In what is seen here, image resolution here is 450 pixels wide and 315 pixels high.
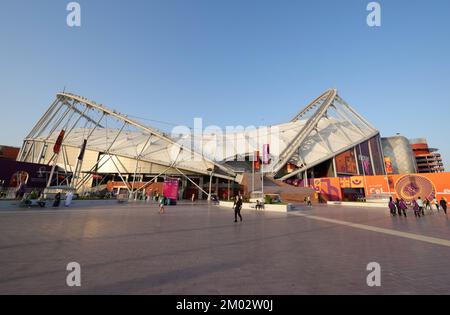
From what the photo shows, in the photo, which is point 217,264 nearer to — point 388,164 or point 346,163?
point 346,163

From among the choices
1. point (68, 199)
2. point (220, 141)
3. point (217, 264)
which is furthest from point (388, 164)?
point (68, 199)

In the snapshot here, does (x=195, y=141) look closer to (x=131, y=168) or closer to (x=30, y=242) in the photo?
(x=131, y=168)

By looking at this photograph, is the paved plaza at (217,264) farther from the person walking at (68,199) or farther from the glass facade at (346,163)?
the glass facade at (346,163)

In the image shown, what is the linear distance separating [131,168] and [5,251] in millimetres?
46747

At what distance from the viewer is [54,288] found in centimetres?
383

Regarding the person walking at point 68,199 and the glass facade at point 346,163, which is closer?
the person walking at point 68,199

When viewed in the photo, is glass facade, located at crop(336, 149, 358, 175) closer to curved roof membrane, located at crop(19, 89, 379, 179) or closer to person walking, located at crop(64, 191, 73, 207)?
curved roof membrane, located at crop(19, 89, 379, 179)

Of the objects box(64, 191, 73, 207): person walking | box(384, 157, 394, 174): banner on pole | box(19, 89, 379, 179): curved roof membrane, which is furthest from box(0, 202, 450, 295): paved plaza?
box(384, 157, 394, 174): banner on pole

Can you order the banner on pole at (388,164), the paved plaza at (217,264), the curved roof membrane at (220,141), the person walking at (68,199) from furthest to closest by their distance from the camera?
the banner on pole at (388,164), the curved roof membrane at (220,141), the person walking at (68,199), the paved plaza at (217,264)

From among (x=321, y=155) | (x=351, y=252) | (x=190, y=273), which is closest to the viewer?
(x=190, y=273)

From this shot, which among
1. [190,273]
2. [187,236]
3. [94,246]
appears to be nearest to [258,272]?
[190,273]

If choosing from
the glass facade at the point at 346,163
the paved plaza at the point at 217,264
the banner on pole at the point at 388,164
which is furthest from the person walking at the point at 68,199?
the banner on pole at the point at 388,164
